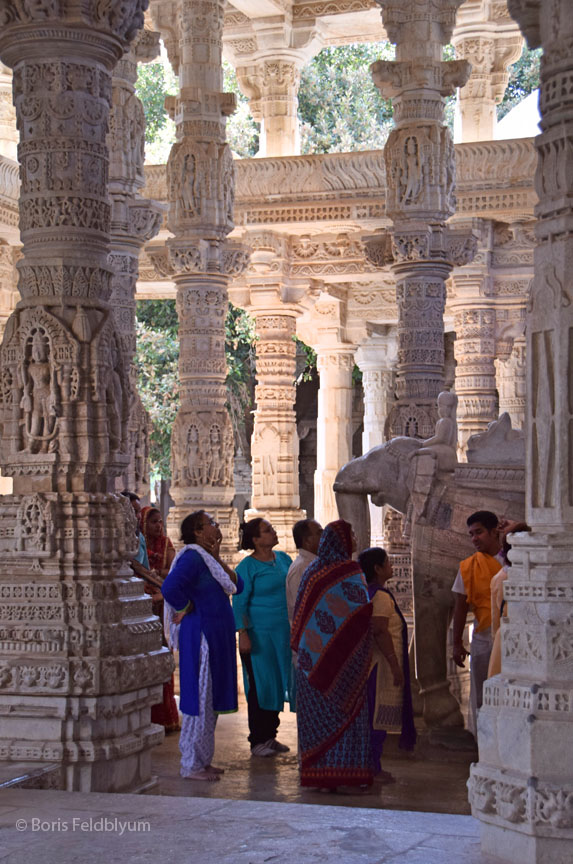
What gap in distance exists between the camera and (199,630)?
21.8 feet

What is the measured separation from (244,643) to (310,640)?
1.12 meters

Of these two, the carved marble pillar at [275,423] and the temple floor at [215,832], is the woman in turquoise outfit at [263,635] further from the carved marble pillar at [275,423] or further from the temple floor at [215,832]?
the carved marble pillar at [275,423]

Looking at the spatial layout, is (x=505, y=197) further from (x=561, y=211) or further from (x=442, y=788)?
(x=561, y=211)

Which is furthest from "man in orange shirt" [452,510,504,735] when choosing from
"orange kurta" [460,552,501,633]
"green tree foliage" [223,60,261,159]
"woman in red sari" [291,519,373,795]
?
"green tree foliage" [223,60,261,159]

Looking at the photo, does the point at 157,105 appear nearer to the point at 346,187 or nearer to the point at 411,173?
the point at 346,187

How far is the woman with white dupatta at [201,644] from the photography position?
21.6 ft

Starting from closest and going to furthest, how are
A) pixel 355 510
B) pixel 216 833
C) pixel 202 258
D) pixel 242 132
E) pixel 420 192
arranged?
pixel 216 833 → pixel 355 510 → pixel 420 192 → pixel 202 258 → pixel 242 132

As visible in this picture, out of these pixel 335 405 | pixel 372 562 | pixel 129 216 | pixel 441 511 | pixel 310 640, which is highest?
pixel 129 216

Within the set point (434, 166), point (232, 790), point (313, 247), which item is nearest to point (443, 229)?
point (434, 166)

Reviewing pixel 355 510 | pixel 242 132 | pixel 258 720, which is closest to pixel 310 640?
pixel 258 720

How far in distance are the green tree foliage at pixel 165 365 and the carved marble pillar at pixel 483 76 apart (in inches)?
367

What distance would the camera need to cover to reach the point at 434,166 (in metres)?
11.4

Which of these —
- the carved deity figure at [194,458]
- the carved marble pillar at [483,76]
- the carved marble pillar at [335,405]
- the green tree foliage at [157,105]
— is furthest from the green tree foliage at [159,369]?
the carved deity figure at [194,458]

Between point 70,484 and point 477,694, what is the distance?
2604 millimetres
